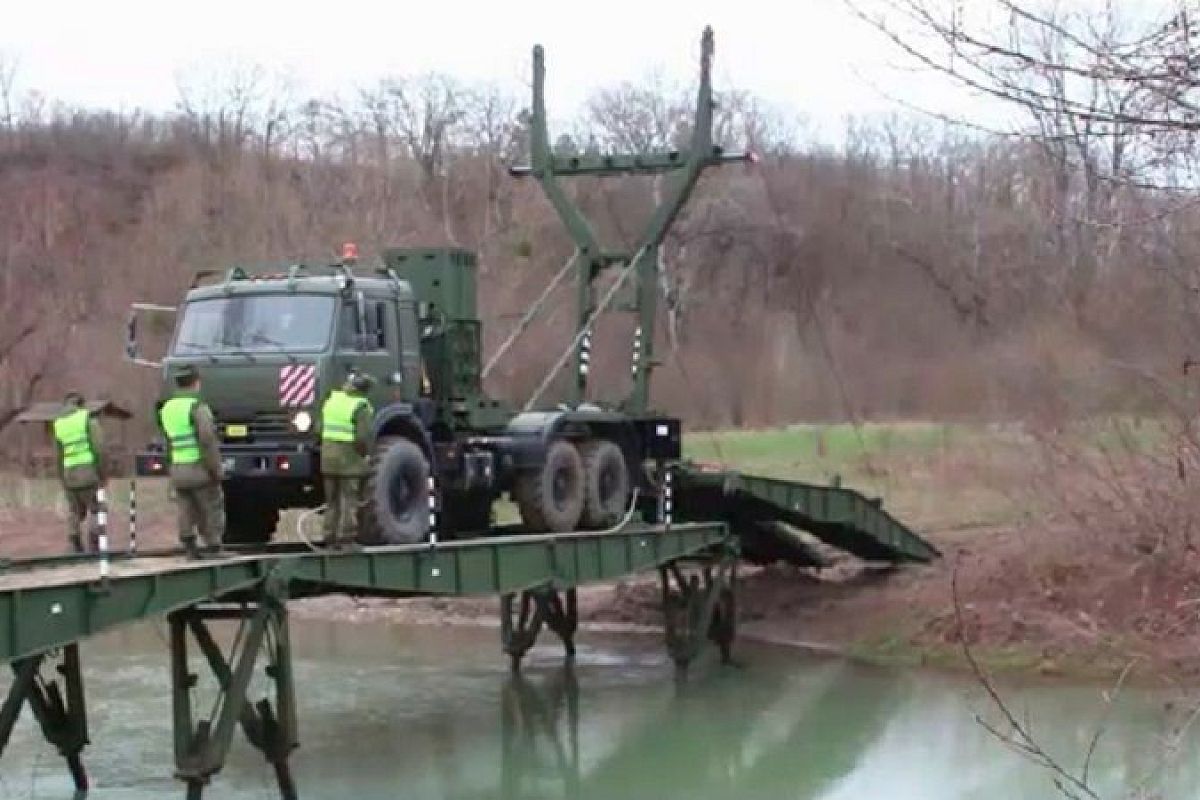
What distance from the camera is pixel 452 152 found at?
180 feet

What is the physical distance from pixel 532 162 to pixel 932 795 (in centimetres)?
874

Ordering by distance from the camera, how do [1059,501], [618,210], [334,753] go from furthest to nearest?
[618,210] → [1059,501] → [334,753]

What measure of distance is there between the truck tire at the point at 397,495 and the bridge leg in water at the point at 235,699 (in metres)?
1.37

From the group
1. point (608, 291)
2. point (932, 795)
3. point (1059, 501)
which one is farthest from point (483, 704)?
point (1059, 501)

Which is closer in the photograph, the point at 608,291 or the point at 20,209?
the point at 608,291

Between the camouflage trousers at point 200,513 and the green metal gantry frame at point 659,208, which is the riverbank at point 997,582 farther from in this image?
the camouflage trousers at point 200,513

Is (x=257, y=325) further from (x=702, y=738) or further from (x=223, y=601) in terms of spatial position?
(x=702, y=738)

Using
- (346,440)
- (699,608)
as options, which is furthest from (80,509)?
(699,608)

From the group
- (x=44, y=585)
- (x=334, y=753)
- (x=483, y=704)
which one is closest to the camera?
(x=44, y=585)

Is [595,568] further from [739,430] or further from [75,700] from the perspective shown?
[739,430]

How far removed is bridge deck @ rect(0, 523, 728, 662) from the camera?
11578 mm

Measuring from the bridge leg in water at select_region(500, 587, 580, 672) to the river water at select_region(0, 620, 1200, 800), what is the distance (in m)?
0.36

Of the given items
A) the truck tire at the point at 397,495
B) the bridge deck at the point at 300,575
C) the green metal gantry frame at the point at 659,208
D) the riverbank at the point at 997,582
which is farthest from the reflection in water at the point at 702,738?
the green metal gantry frame at the point at 659,208

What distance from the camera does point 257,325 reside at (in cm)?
1616
